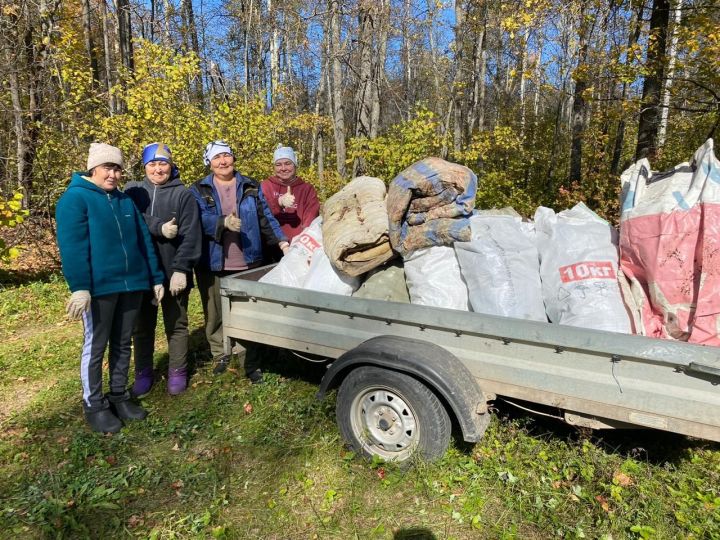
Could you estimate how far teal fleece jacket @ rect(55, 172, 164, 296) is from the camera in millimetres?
2908

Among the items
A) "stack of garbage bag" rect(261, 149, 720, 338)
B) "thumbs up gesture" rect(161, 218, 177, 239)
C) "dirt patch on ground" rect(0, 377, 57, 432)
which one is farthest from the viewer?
"dirt patch on ground" rect(0, 377, 57, 432)

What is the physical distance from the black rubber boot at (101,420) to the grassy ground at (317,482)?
74 millimetres

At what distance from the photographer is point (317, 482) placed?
9.01 feet

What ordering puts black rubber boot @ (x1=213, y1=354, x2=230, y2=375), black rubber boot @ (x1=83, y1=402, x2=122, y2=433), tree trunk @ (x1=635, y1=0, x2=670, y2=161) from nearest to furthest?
1. black rubber boot @ (x1=83, y1=402, x2=122, y2=433)
2. black rubber boot @ (x1=213, y1=354, x2=230, y2=375)
3. tree trunk @ (x1=635, y1=0, x2=670, y2=161)

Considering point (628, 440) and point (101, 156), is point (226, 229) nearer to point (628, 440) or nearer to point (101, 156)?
point (101, 156)

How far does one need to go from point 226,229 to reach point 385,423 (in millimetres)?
2076

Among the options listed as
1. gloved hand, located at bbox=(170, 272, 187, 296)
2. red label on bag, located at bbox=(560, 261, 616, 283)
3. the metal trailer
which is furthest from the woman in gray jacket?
red label on bag, located at bbox=(560, 261, 616, 283)

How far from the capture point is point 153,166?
349cm

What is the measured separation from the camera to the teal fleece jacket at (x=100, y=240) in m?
2.91

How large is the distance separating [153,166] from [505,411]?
Answer: 3139mm

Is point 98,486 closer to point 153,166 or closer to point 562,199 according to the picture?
point 153,166

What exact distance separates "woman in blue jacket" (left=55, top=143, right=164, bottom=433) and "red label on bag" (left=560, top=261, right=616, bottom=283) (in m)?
2.83

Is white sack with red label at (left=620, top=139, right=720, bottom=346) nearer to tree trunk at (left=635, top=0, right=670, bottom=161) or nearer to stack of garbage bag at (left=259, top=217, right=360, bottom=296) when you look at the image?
stack of garbage bag at (left=259, top=217, right=360, bottom=296)

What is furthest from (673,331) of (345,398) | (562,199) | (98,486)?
(562,199)
